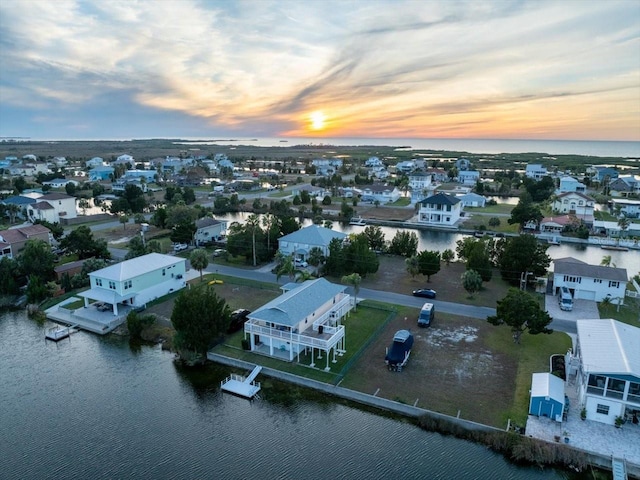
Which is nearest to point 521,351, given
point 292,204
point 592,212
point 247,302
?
point 247,302

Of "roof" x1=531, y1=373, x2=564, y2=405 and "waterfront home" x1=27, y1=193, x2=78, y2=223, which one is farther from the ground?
"waterfront home" x1=27, y1=193, x2=78, y2=223

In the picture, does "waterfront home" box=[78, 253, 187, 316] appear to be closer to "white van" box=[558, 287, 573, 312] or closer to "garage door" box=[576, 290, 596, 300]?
"white van" box=[558, 287, 573, 312]

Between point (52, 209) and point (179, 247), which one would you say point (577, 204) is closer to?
point (179, 247)

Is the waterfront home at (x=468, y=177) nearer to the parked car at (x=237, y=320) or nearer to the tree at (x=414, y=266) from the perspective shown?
the tree at (x=414, y=266)

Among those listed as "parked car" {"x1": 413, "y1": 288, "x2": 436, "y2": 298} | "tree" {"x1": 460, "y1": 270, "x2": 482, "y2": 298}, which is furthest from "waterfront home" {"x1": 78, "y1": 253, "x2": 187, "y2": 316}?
"tree" {"x1": 460, "y1": 270, "x2": 482, "y2": 298}

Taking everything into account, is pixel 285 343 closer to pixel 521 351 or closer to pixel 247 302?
Answer: pixel 247 302
